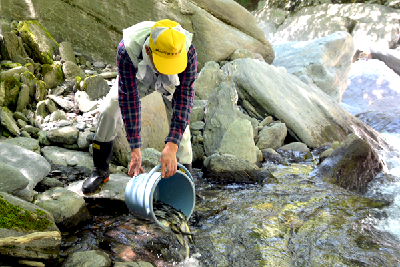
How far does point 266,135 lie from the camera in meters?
5.61

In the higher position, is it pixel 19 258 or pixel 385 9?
pixel 385 9

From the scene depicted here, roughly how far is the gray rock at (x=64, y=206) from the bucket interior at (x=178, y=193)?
25.8 inches

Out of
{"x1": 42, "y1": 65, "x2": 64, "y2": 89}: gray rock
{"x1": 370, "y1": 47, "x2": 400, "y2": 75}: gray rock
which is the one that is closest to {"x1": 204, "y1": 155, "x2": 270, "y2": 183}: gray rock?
{"x1": 42, "y1": 65, "x2": 64, "y2": 89}: gray rock

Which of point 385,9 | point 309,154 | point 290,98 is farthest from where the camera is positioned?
point 385,9

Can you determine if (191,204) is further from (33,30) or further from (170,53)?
(33,30)

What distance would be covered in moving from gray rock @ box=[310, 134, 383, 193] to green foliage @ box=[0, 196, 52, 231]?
3.57 meters

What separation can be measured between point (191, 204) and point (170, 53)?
1317 mm

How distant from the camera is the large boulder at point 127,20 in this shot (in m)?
6.20

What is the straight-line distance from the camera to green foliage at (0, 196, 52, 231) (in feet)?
6.01

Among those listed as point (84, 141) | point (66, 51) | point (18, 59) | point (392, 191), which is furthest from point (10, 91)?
point (392, 191)

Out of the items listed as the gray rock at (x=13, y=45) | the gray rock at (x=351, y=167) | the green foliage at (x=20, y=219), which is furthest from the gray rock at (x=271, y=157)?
the gray rock at (x=13, y=45)

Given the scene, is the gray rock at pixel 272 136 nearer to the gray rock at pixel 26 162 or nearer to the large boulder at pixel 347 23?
the gray rock at pixel 26 162

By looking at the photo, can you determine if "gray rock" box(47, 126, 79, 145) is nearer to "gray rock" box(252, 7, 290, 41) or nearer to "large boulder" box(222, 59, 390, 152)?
"large boulder" box(222, 59, 390, 152)

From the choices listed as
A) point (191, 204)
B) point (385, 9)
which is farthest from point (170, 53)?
point (385, 9)
